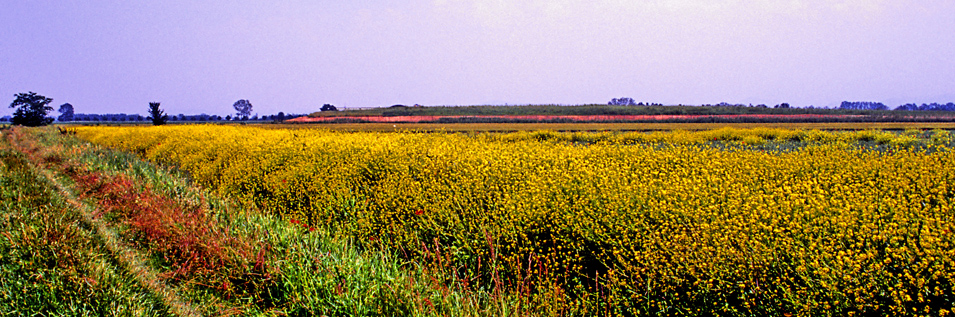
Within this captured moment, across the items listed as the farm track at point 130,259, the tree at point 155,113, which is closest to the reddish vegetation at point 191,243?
the farm track at point 130,259

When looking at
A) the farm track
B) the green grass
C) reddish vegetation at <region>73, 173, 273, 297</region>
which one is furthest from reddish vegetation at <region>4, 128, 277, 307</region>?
the green grass

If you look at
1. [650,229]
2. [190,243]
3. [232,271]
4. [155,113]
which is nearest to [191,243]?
[190,243]

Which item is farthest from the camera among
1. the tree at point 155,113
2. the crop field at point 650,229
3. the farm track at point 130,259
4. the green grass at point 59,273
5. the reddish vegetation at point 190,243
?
A: the tree at point 155,113

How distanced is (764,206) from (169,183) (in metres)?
8.91

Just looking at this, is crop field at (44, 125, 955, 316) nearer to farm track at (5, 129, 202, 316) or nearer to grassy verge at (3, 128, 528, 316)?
grassy verge at (3, 128, 528, 316)

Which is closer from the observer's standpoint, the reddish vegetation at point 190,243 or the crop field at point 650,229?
the crop field at point 650,229

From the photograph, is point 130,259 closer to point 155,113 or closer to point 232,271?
point 232,271

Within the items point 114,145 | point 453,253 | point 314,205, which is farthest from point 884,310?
point 114,145

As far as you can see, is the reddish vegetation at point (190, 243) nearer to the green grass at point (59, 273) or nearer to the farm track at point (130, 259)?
the farm track at point (130, 259)

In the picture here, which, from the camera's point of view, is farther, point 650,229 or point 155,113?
point 155,113

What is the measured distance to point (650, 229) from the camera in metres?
4.18

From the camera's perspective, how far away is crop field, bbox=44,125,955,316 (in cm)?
312

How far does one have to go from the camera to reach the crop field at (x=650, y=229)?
3.12 meters

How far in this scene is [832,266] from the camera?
3.19 metres
